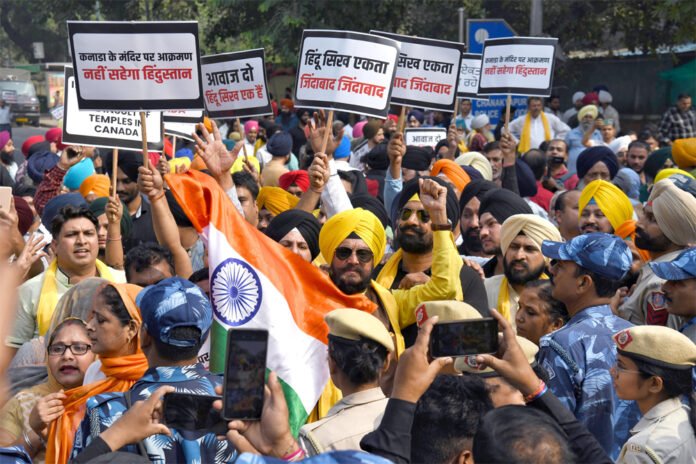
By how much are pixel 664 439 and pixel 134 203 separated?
5247 mm

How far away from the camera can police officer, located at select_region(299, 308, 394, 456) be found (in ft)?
12.2

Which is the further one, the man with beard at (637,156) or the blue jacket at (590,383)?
the man with beard at (637,156)

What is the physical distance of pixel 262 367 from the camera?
3004 millimetres

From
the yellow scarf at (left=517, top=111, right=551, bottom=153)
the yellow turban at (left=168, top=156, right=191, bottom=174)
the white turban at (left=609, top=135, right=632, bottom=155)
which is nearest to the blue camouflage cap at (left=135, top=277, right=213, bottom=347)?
the yellow turban at (left=168, top=156, right=191, bottom=174)

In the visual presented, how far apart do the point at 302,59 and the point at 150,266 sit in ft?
8.35

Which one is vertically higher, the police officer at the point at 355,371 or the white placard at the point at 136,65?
the white placard at the point at 136,65

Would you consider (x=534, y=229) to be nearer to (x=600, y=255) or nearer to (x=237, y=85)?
(x=600, y=255)

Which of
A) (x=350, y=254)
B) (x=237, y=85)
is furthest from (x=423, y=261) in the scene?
(x=237, y=85)

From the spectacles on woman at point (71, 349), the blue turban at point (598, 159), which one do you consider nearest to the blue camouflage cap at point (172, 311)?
the spectacles on woman at point (71, 349)

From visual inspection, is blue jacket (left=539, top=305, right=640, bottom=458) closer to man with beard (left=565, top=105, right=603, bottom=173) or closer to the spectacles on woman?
the spectacles on woman

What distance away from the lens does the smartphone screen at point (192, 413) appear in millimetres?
3279

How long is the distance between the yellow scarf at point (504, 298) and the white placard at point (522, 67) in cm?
438

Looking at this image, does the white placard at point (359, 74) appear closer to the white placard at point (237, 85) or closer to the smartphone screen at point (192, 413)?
the white placard at point (237, 85)

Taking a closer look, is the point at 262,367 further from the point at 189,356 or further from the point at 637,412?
the point at 637,412
